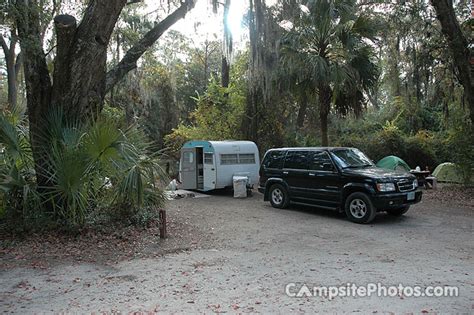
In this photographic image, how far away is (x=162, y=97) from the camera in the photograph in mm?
27281

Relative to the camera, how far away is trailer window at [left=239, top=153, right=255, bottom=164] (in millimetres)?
13961

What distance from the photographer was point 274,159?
36.4 feet

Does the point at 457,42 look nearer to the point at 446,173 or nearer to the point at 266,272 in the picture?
the point at 446,173

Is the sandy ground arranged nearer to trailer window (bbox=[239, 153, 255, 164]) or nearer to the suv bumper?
the suv bumper

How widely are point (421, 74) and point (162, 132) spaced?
60.5 feet

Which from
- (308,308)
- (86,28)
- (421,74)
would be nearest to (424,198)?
(421,74)

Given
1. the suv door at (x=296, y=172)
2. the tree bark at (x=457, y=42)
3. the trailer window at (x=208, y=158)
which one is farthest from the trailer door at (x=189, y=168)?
the tree bark at (x=457, y=42)

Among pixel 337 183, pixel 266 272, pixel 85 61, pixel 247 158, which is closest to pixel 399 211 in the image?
pixel 337 183

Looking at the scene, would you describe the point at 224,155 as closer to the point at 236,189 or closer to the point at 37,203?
the point at 236,189

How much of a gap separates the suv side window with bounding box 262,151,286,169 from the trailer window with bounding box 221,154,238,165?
2471mm

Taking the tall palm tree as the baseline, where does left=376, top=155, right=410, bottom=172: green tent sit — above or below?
below

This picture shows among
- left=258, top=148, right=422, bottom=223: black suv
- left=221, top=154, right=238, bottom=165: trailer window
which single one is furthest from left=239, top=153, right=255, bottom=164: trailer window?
left=258, top=148, right=422, bottom=223: black suv

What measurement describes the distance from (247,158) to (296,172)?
156 inches

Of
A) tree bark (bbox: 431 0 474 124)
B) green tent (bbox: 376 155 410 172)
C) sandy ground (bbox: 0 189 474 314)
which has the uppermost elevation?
tree bark (bbox: 431 0 474 124)
